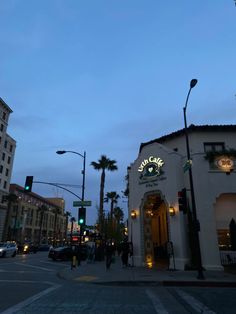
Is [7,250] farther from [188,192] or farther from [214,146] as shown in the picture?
[214,146]

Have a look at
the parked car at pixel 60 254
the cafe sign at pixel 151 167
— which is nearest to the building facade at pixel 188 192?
the cafe sign at pixel 151 167

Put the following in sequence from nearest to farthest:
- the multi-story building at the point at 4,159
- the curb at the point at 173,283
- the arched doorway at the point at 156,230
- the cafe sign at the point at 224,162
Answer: the curb at the point at 173,283, the cafe sign at the point at 224,162, the arched doorway at the point at 156,230, the multi-story building at the point at 4,159

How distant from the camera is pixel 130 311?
8.16 m

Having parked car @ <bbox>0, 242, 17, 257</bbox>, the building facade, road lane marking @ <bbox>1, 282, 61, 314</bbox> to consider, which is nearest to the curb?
road lane marking @ <bbox>1, 282, 61, 314</bbox>

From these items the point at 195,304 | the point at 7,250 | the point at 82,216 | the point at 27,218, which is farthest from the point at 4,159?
the point at 195,304

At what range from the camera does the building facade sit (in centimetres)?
2072

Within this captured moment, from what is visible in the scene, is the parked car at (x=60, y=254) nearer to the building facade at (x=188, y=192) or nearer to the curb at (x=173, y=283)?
the building facade at (x=188, y=192)

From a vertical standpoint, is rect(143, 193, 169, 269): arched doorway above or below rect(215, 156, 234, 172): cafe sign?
below

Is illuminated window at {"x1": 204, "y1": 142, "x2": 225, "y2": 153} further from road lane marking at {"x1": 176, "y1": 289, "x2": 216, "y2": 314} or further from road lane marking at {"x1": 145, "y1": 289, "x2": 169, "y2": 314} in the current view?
road lane marking at {"x1": 145, "y1": 289, "x2": 169, "y2": 314}

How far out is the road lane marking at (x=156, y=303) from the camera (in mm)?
8249

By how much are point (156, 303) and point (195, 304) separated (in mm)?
1153

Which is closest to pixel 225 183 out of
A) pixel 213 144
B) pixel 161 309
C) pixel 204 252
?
pixel 213 144

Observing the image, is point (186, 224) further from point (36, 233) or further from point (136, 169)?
point (36, 233)

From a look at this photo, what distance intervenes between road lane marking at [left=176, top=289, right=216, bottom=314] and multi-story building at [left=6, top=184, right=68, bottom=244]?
6570 centimetres
